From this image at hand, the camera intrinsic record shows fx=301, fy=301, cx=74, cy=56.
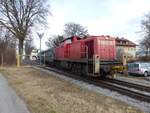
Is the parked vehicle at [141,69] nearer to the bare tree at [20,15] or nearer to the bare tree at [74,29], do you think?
the bare tree at [20,15]

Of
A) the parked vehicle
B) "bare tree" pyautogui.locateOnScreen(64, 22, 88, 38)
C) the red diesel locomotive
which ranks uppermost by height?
"bare tree" pyautogui.locateOnScreen(64, 22, 88, 38)

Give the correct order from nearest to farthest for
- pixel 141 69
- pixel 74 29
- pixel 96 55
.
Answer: pixel 96 55, pixel 141 69, pixel 74 29

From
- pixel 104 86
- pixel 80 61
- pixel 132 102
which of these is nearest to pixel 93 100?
pixel 132 102

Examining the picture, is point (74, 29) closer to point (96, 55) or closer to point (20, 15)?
point (20, 15)

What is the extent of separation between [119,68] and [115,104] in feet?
38.1

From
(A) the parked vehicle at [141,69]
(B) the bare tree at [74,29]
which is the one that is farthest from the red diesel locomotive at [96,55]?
(B) the bare tree at [74,29]

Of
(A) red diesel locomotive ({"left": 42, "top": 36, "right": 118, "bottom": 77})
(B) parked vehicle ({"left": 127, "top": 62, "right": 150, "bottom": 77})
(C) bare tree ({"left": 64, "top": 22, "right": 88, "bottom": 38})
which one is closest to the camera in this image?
(A) red diesel locomotive ({"left": 42, "top": 36, "right": 118, "bottom": 77})

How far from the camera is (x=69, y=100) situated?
1239cm

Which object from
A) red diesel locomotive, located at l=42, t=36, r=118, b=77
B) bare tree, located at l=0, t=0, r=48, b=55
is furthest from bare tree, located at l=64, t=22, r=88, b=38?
red diesel locomotive, located at l=42, t=36, r=118, b=77

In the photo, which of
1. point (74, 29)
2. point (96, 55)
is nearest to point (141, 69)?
point (96, 55)

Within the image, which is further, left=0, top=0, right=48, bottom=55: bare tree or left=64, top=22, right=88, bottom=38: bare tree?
left=64, top=22, right=88, bottom=38: bare tree

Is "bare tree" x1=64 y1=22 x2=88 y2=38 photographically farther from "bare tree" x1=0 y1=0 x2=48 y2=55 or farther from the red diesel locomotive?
the red diesel locomotive

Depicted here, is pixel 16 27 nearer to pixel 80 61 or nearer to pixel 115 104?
pixel 80 61

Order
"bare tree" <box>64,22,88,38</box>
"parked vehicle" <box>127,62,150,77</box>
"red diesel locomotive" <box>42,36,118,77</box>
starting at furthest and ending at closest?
"bare tree" <box>64,22,88,38</box>
"parked vehicle" <box>127,62,150,77</box>
"red diesel locomotive" <box>42,36,118,77</box>
